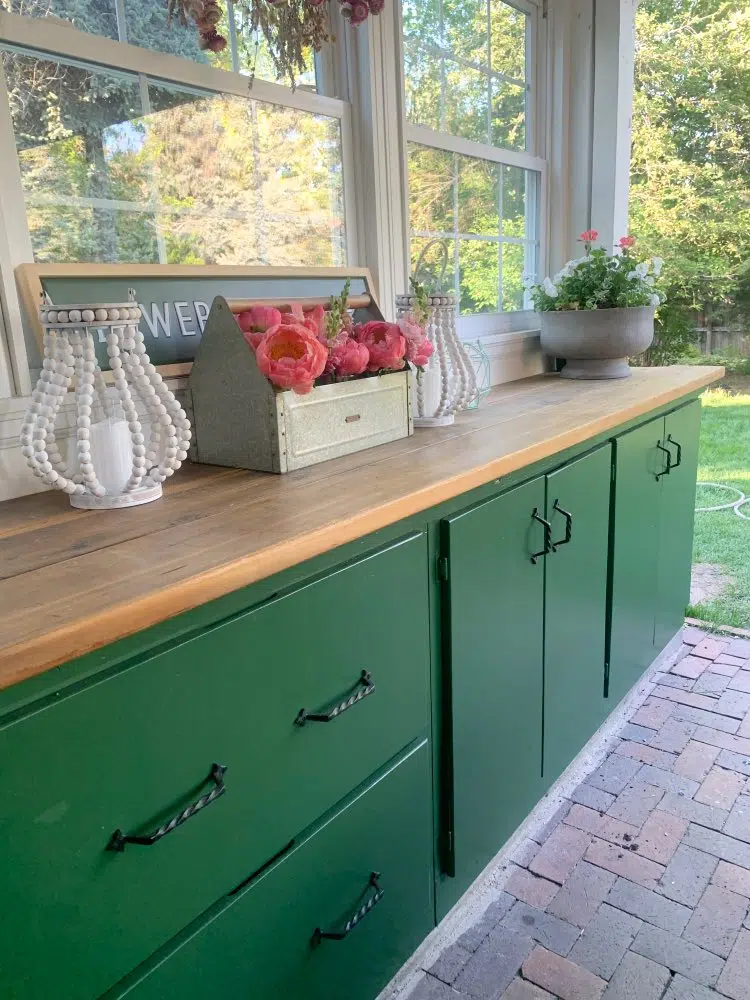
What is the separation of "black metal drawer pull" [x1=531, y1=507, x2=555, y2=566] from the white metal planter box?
38cm

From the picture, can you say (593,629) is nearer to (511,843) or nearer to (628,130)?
(511,843)

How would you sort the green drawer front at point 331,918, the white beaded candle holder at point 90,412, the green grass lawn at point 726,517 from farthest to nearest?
1. the green grass lawn at point 726,517
2. the white beaded candle holder at point 90,412
3. the green drawer front at point 331,918

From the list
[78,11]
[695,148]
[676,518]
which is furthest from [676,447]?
[695,148]

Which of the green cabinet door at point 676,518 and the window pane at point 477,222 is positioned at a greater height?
the window pane at point 477,222

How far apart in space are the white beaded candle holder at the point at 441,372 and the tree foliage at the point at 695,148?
8.04 meters

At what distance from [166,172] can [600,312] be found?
145cm

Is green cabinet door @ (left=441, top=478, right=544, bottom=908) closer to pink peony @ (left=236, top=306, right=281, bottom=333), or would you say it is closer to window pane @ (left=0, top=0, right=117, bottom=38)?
pink peony @ (left=236, top=306, right=281, bottom=333)

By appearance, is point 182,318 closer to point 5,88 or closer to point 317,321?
point 317,321

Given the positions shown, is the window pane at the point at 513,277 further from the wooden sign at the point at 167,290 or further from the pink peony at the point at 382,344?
the pink peony at the point at 382,344

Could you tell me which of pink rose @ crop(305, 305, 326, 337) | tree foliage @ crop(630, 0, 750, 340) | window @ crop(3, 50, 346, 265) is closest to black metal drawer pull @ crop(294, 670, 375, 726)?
pink rose @ crop(305, 305, 326, 337)

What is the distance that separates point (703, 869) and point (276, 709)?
4.14ft

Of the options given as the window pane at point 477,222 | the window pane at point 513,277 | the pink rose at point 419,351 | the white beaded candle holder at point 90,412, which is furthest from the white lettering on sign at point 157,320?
the window pane at point 513,277

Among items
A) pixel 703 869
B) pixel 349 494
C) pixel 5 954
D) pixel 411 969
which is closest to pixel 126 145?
pixel 349 494

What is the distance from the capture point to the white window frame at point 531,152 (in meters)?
2.48
